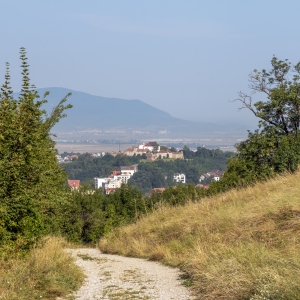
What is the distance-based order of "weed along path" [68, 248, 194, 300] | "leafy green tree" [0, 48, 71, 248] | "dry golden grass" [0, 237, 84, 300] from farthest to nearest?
"leafy green tree" [0, 48, 71, 248] → "weed along path" [68, 248, 194, 300] → "dry golden grass" [0, 237, 84, 300]

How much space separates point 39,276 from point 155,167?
303 ft

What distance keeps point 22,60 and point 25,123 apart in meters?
1.58

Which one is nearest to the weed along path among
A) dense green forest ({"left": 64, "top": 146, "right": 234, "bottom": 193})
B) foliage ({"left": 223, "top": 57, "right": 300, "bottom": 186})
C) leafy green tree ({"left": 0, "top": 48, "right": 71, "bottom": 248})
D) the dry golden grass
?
the dry golden grass

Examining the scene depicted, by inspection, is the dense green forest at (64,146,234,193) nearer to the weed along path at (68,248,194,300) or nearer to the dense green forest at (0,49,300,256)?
the dense green forest at (0,49,300,256)

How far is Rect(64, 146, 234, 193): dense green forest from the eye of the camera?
292 ft

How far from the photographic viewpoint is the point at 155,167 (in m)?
99.9

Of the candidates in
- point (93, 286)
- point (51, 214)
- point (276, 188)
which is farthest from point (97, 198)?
point (93, 286)

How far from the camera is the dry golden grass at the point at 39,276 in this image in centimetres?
675

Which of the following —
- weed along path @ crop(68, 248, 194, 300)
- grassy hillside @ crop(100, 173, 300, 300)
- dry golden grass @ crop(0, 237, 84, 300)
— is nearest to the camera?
grassy hillside @ crop(100, 173, 300, 300)

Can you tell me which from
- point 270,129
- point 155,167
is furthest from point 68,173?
point 155,167

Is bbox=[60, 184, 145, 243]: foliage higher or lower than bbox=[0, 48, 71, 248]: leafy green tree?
lower

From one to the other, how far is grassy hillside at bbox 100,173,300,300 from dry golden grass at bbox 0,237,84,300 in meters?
1.99

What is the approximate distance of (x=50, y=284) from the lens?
24.0 ft

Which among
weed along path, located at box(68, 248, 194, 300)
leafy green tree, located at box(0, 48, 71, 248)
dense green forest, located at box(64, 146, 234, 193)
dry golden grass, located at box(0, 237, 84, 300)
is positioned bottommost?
dense green forest, located at box(64, 146, 234, 193)
